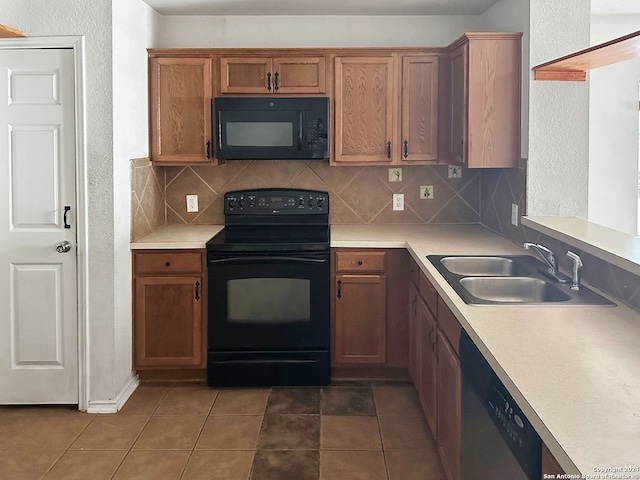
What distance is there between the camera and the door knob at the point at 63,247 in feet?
11.1

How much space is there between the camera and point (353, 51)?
396cm

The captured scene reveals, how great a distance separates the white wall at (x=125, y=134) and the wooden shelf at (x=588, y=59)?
2.16 meters

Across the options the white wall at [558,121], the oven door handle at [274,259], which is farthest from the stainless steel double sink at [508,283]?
the oven door handle at [274,259]

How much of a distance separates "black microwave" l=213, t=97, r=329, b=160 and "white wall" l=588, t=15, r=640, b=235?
6.05ft

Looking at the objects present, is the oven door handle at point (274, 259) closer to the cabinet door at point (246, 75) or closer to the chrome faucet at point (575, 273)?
the cabinet door at point (246, 75)

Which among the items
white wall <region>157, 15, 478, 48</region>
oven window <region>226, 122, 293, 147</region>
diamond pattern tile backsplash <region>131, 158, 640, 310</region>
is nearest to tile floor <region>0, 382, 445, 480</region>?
diamond pattern tile backsplash <region>131, 158, 640, 310</region>

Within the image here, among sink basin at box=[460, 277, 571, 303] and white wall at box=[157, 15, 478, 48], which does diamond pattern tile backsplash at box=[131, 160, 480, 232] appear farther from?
sink basin at box=[460, 277, 571, 303]

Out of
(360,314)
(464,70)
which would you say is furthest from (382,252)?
(464,70)

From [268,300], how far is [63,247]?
45.2 inches

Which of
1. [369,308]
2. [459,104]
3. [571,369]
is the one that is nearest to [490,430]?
[571,369]

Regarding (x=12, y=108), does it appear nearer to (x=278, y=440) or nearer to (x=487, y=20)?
(x=278, y=440)

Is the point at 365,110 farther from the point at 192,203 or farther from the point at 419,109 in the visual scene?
the point at 192,203

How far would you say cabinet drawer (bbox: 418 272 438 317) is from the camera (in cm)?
283

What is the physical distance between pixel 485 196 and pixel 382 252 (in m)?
0.94
